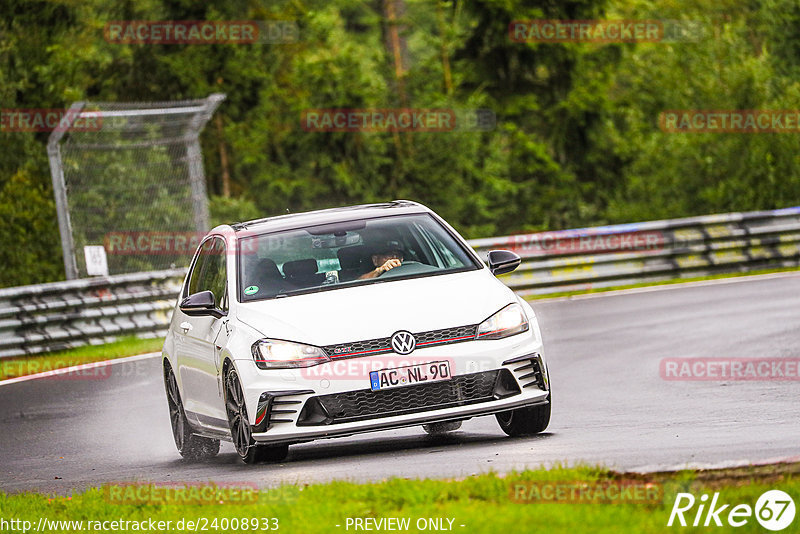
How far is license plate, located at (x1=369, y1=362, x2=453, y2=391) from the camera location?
9.18 metres

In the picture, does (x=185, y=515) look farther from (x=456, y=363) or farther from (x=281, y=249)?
(x=281, y=249)

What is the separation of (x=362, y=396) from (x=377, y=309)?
555 millimetres

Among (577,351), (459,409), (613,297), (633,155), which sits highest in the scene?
(459,409)

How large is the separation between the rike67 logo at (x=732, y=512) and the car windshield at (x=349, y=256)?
3.94m

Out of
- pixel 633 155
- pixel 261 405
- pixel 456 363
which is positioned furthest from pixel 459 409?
pixel 633 155

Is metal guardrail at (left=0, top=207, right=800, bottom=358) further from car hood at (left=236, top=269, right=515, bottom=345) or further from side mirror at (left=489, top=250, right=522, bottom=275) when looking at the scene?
car hood at (left=236, top=269, right=515, bottom=345)

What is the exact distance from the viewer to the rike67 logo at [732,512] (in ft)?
20.1

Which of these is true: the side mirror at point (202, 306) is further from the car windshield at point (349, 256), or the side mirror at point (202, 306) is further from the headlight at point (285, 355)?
the headlight at point (285, 355)

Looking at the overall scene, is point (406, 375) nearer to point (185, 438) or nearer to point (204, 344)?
point (204, 344)

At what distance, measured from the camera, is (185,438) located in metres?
11.2

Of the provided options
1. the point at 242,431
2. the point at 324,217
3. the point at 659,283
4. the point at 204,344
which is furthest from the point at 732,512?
the point at 659,283

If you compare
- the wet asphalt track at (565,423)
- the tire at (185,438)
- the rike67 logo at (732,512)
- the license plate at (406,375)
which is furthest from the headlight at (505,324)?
the rike67 logo at (732,512)

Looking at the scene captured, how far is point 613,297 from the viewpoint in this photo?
22.3 metres

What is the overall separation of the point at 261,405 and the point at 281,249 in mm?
2266
